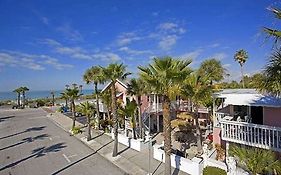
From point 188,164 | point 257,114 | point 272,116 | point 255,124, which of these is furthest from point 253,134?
point 188,164

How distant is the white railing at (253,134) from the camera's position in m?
13.8

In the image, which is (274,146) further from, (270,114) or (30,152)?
A: (30,152)

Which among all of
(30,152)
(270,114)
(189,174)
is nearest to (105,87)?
(30,152)

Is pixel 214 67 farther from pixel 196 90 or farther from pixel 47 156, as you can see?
pixel 47 156

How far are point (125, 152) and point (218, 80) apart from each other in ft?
64.3

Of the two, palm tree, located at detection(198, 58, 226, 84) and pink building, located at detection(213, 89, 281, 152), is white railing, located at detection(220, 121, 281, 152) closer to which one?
pink building, located at detection(213, 89, 281, 152)

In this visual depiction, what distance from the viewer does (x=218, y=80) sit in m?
35.2

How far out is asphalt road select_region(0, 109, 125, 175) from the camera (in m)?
18.4

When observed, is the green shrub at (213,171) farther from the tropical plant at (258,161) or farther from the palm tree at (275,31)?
the palm tree at (275,31)

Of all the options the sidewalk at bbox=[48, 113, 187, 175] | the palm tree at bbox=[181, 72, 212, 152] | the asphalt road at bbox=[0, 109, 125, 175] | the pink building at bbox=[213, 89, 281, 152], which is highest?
the palm tree at bbox=[181, 72, 212, 152]

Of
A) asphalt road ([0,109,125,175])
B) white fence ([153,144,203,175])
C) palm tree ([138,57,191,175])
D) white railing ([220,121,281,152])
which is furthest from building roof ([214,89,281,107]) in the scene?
asphalt road ([0,109,125,175])

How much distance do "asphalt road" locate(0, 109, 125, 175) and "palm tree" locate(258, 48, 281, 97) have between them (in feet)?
39.5

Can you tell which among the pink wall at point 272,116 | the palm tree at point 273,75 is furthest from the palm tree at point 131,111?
the palm tree at point 273,75

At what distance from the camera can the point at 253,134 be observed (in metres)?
14.8
